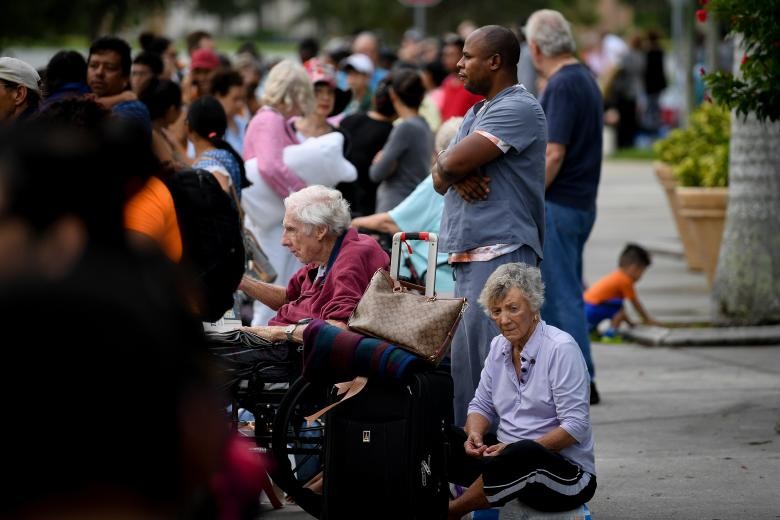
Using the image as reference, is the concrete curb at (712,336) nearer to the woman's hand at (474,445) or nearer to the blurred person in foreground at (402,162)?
the blurred person in foreground at (402,162)

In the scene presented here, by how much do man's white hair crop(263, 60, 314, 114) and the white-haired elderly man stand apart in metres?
1.74

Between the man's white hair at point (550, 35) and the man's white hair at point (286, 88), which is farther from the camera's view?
the man's white hair at point (286, 88)

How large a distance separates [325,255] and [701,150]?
7587mm

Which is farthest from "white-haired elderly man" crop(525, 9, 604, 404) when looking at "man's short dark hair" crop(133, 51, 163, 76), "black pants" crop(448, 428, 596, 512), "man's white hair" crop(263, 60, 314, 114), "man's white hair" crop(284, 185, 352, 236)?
"man's short dark hair" crop(133, 51, 163, 76)

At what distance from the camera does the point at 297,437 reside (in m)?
5.66

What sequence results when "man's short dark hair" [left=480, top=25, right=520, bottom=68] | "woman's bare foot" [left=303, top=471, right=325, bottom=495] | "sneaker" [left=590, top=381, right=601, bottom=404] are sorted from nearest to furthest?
1. "woman's bare foot" [left=303, top=471, right=325, bottom=495]
2. "man's short dark hair" [left=480, top=25, right=520, bottom=68]
3. "sneaker" [left=590, top=381, right=601, bottom=404]

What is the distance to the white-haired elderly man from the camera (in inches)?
303

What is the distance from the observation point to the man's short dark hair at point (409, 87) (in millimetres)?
9867

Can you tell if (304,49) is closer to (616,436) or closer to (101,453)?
(616,436)

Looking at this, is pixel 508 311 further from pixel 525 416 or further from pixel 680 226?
pixel 680 226

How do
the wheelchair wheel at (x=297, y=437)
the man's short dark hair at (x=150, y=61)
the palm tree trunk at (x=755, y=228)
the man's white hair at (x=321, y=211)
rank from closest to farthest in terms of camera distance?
the wheelchair wheel at (x=297, y=437) < the man's white hair at (x=321, y=211) < the palm tree trunk at (x=755, y=228) < the man's short dark hair at (x=150, y=61)

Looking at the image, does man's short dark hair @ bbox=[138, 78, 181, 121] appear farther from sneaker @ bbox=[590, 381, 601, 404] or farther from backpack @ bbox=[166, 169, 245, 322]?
backpack @ bbox=[166, 169, 245, 322]

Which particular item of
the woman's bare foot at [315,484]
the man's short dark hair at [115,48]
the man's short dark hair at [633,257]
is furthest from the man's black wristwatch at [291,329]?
the man's short dark hair at [633,257]

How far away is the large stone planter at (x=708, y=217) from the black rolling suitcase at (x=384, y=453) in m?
6.96
